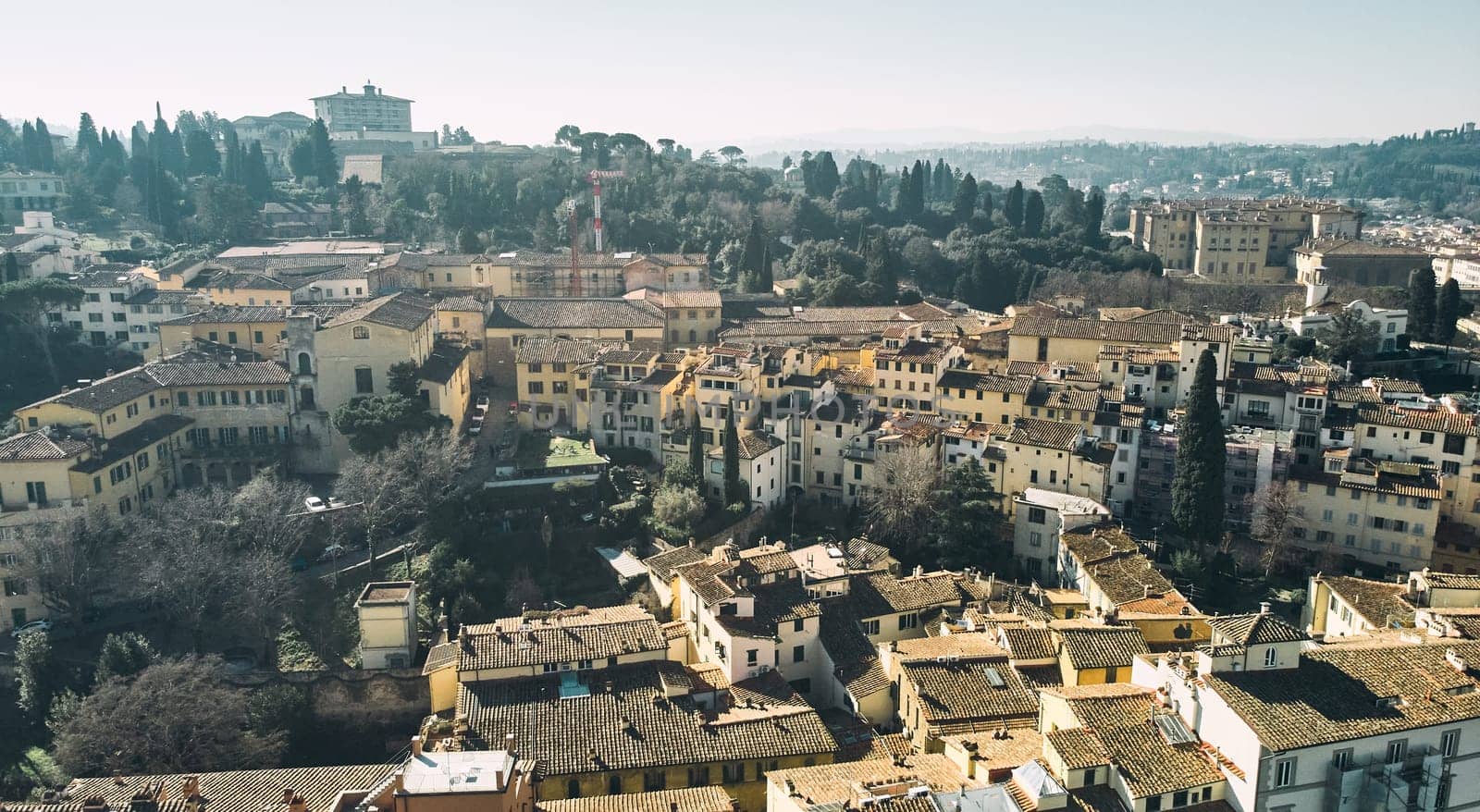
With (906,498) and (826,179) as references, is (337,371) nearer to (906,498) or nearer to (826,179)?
(906,498)

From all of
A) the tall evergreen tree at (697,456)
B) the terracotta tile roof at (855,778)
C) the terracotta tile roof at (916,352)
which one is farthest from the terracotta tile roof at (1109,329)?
the terracotta tile roof at (855,778)

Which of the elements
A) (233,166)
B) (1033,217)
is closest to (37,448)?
(233,166)

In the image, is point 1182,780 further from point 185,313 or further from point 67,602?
point 185,313

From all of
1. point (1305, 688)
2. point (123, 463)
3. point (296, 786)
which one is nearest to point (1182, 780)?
point (1305, 688)

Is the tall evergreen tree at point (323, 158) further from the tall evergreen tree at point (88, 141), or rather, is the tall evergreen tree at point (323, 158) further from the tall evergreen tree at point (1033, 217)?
the tall evergreen tree at point (1033, 217)

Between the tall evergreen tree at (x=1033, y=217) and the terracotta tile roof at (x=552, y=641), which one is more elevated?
the tall evergreen tree at (x=1033, y=217)
